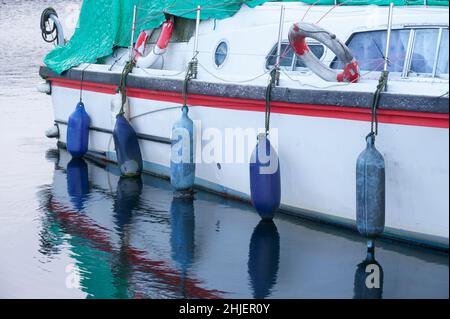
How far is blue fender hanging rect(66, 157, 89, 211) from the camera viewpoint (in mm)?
10828

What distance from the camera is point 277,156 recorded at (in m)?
9.26

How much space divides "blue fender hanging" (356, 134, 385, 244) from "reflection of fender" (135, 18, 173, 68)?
414cm

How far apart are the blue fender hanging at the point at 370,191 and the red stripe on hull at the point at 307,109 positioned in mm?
383

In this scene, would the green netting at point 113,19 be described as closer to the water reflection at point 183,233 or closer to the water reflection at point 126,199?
the water reflection at point 126,199

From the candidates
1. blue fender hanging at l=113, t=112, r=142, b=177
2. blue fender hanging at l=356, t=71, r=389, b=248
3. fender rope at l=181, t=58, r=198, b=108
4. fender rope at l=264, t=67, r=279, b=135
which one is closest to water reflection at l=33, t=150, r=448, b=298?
blue fender hanging at l=356, t=71, r=389, b=248

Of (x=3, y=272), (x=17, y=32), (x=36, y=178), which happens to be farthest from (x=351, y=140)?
(x=17, y=32)

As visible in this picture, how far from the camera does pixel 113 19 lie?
41.2 ft

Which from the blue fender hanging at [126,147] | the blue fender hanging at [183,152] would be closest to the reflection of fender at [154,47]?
the blue fender hanging at [126,147]

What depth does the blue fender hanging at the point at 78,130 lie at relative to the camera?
12891mm

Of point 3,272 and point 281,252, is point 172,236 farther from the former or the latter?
point 3,272

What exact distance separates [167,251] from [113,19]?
203 inches

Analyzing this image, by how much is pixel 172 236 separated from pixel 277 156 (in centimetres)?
148

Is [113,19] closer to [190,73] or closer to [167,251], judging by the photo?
[190,73]

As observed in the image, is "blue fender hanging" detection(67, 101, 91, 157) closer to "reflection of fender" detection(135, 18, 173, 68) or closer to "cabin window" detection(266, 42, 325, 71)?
"reflection of fender" detection(135, 18, 173, 68)
